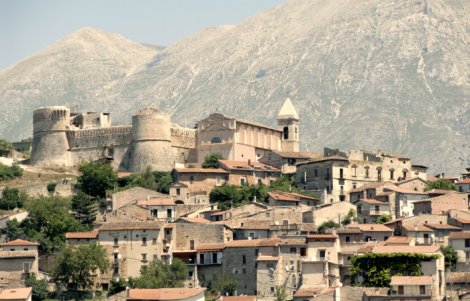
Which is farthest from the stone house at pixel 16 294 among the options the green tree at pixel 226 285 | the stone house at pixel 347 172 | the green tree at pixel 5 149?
the green tree at pixel 5 149

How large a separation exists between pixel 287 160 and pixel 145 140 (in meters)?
13.8

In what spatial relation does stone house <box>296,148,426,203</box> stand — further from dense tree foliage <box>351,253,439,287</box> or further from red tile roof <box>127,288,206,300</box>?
red tile roof <box>127,288,206,300</box>

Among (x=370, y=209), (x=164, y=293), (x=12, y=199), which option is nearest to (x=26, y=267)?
(x=164, y=293)

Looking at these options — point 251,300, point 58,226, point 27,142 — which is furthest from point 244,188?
point 27,142

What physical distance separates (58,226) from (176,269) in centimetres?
1418

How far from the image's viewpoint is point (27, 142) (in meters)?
160

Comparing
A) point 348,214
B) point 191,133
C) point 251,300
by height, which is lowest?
point 251,300

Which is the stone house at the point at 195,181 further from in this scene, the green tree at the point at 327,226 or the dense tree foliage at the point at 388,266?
the dense tree foliage at the point at 388,266

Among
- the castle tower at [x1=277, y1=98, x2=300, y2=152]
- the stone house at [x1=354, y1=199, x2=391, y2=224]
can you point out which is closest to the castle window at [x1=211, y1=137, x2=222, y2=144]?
the castle tower at [x1=277, y1=98, x2=300, y2=152]

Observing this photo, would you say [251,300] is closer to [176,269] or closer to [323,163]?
[176,269]

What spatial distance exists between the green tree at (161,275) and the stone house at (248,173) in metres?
25.4

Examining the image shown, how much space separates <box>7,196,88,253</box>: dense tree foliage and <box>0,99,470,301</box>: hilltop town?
129 mm

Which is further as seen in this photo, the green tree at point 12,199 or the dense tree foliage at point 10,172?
the dense tree foliage at point 10,172

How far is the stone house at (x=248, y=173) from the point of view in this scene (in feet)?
406
